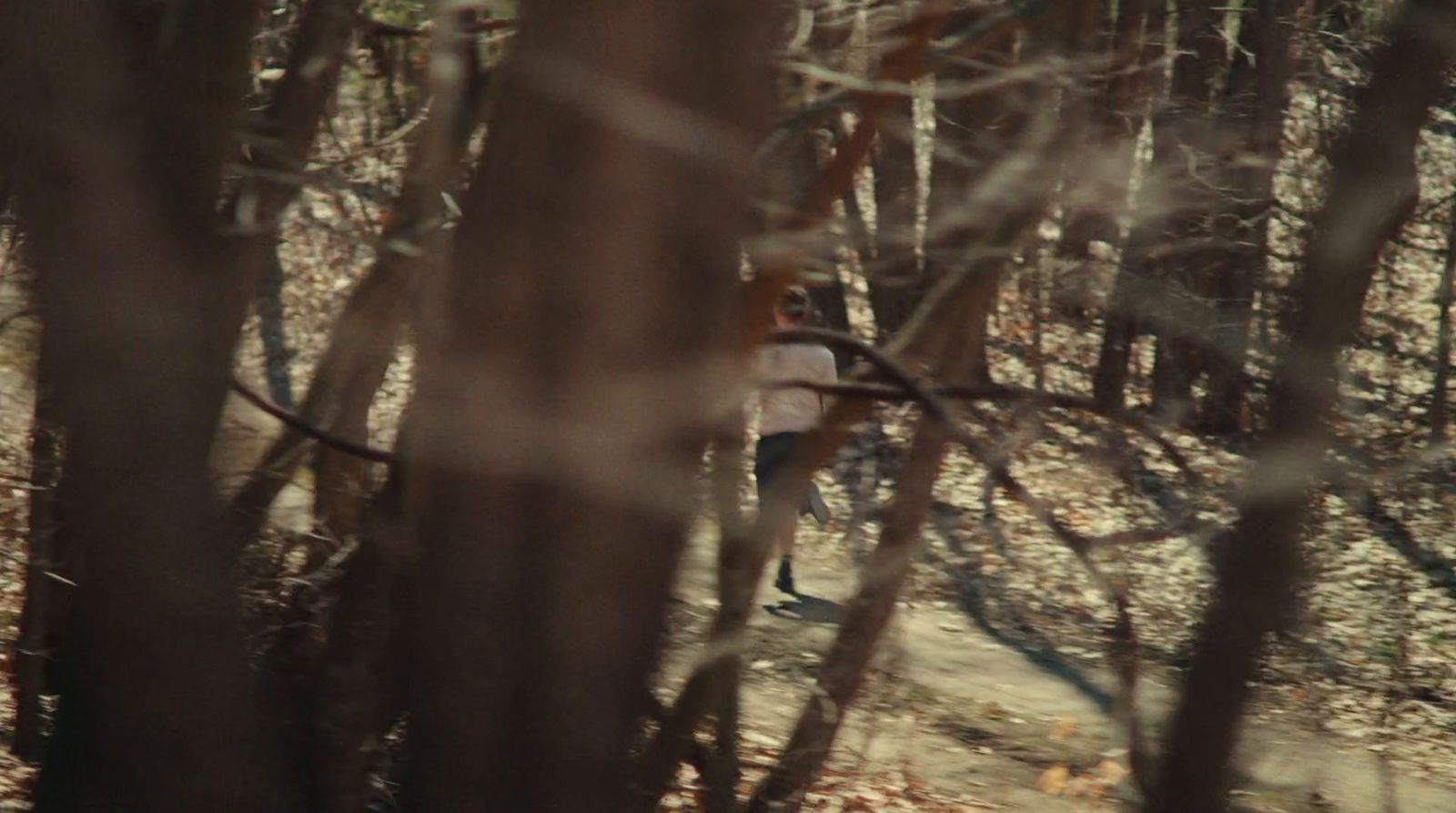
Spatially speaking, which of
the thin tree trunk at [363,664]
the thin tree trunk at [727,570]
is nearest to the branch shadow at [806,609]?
the thin tree trunk at [727,570]

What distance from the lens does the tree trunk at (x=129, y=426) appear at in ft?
11.3

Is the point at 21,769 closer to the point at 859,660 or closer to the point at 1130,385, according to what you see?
the point at 859,660

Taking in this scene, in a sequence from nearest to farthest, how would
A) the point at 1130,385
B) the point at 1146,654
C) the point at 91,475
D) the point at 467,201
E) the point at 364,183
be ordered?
the point at 91,475
the point at 467,201
the point at 364,183
the point at 1146,654
the point at 1130,385

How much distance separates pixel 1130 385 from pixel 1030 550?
7.73 feet

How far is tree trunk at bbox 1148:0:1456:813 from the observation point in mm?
3141

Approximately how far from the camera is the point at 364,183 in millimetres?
7742

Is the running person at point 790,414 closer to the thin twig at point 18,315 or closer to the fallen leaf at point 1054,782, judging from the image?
the fallen leaf at point 1054,782

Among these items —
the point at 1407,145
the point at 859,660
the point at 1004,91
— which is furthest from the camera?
the point at 1004,91

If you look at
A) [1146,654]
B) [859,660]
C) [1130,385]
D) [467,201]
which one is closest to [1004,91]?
[859,660]

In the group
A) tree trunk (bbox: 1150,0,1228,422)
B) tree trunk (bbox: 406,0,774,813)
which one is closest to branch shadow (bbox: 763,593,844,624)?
tree trunk (bbox: 1150,0,1228,422)

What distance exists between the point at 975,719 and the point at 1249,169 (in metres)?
3.61

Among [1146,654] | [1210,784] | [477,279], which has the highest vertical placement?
[477,279]

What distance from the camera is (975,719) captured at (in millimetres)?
9234

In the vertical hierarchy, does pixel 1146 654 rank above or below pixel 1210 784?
below
